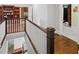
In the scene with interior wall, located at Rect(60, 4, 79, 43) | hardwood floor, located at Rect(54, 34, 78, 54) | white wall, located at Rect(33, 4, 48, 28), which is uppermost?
white wall, located at Rect(33, 4, 48, 28)

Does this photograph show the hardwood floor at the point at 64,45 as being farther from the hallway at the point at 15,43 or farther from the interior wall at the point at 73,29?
the hallway at the point at 15,43

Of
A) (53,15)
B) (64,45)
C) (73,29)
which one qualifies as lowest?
(64,45)

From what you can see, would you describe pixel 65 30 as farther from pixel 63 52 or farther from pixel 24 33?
pixel 24 33

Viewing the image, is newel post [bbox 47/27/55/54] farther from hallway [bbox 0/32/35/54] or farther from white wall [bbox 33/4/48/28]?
hallway [bbox 0/32/35/54]

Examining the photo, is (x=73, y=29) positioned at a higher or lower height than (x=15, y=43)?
higher

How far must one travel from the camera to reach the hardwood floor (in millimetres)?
1729

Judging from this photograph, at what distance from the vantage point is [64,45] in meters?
1.75

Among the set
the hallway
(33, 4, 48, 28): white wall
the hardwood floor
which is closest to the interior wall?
the hardwood floor

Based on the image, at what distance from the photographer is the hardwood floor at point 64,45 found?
68.1 inches

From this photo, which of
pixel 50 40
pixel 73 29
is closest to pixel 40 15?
pixel 50 40

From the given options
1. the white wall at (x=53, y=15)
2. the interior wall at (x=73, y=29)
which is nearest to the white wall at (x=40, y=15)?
the white wall at (x=53, y=15)

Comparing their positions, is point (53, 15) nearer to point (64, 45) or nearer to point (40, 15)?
point (40, 15)

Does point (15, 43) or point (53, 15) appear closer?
point (53, 15)
